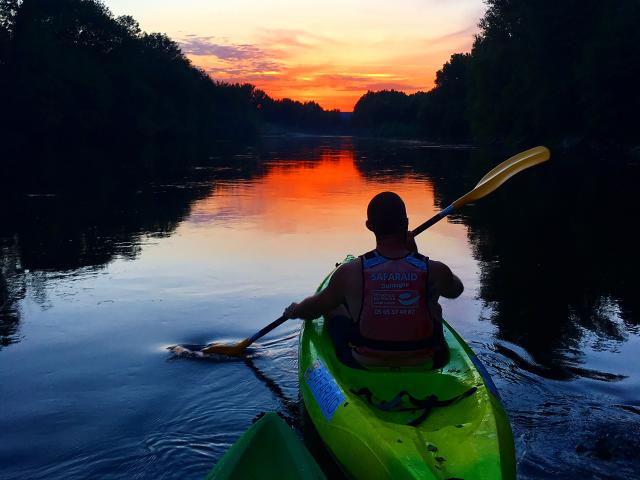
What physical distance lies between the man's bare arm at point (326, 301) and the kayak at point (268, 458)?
950 millimetres

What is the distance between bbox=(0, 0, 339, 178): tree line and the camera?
38875 millimetres

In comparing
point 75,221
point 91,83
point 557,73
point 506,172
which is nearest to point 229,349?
point 506,172

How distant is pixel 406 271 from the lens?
371 centimetres

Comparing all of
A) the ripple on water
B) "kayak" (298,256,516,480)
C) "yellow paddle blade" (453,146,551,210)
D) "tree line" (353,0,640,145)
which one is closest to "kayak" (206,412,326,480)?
"kayak" (298,256,516,480)

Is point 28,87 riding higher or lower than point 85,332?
higher

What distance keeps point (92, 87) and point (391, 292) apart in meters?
48.9

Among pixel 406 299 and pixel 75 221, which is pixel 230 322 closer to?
pixel 406 299

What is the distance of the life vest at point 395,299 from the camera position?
12.2 feet

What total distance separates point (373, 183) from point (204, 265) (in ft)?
41.5

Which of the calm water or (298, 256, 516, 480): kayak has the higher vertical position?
(298, 256, 516, 480): kayak

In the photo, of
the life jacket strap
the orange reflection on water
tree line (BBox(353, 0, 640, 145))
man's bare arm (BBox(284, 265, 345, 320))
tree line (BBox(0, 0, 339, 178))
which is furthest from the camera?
tree line (BBox(0, 0, 339, 178))

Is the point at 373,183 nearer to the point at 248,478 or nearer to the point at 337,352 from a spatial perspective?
the point at 337,352

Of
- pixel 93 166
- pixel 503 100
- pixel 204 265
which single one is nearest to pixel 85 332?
pixel 204 265

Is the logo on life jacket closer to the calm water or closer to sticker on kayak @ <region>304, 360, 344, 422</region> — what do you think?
sticker on kayak @ <region>304, 360, 344, 422</region>
